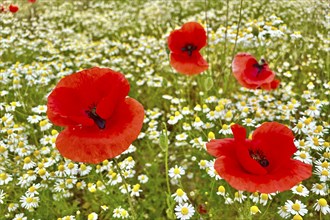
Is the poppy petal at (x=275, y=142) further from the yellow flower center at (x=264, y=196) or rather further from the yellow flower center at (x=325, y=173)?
the yellow flower center at (x=325, y=173)

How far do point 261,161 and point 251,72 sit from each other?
1235 mm

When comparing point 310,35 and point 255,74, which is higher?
point 255,74

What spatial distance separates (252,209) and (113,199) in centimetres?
102

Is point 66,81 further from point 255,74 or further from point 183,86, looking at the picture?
point 183,86

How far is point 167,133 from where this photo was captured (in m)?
3.11

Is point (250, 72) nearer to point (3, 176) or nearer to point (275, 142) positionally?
point (275, 142)

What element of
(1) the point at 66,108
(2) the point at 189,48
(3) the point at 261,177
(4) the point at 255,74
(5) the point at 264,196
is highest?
(1) the point at 66,108

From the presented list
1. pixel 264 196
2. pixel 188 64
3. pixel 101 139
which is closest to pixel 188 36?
pixel 188 64

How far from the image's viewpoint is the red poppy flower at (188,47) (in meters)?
2.72

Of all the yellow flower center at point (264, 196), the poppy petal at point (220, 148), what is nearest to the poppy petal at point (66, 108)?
the poppy petal at point (220, 148)

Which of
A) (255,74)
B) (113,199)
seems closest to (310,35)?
(255,74)

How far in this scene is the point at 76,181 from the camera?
2.85 m

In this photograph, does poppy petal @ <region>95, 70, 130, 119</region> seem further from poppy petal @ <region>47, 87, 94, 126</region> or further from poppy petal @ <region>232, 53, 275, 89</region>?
poppy petal @ <region>232, 53, 275, 89</region>

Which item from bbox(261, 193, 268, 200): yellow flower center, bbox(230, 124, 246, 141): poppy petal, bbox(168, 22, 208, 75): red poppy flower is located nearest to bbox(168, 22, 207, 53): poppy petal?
bbox(168, 22, 208, 75): red poppy flower
